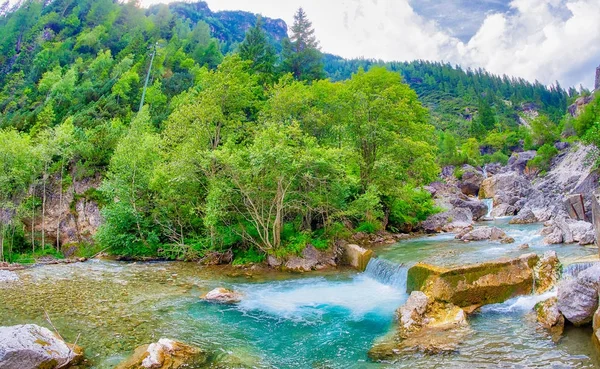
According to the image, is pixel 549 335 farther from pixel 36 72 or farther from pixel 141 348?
pixel 36 72

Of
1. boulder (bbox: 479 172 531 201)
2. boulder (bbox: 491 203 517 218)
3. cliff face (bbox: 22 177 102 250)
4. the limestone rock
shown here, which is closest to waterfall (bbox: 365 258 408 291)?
the limestone rock

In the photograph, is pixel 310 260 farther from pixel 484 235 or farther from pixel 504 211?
pixel 504 211

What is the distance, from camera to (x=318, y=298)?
14906mm

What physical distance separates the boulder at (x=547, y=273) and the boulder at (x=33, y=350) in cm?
1351

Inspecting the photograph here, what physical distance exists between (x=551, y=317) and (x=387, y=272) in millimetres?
7478

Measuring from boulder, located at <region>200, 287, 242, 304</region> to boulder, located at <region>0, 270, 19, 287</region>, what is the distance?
946 cm

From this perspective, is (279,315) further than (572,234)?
No

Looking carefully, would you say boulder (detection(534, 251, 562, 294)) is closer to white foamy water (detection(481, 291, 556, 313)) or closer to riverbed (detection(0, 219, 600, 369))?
white foamy water (detection(481, 291, 556, 313))

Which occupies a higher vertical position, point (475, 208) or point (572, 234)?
point (475, 208)

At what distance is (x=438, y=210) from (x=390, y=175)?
397 inches

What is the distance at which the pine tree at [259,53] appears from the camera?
45719 mm

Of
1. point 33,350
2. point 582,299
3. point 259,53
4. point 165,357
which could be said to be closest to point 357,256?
point 582,299

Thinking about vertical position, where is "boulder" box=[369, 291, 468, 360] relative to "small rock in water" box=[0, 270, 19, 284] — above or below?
below

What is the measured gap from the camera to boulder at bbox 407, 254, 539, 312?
12.1 m
